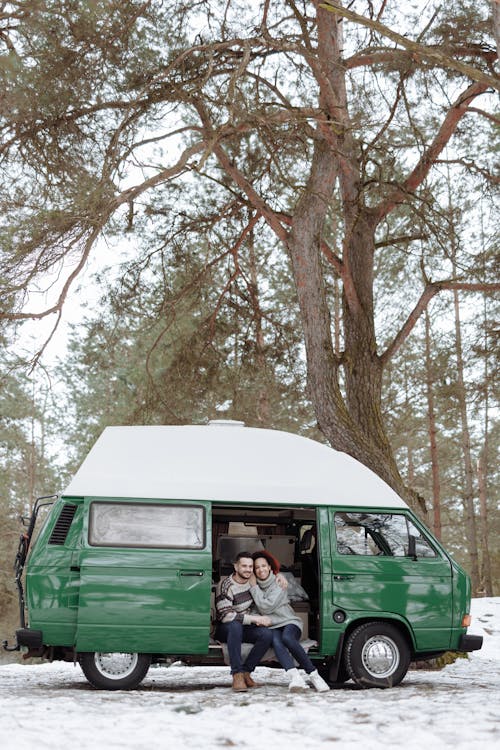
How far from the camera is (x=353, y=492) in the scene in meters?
8.86

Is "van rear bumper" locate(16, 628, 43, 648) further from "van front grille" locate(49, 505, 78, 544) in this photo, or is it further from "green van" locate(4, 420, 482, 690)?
"van front grille" locate(49, 505, 78, 544)

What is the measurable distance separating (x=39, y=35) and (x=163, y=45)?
1.67m

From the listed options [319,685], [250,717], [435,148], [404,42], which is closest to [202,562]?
[319,685]

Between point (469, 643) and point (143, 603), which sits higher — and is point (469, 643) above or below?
below

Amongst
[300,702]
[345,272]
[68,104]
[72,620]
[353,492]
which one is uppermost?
[68,104]

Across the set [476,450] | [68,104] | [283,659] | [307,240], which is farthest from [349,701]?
[476,450]

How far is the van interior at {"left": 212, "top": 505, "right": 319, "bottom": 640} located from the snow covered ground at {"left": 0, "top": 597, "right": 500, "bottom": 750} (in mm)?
897

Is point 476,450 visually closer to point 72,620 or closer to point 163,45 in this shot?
point 163,45

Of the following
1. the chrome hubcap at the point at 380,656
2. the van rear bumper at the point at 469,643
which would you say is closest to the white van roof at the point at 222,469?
the chrome hubcap at the point at 380,656

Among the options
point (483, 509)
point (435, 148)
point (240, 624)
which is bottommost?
point (240, 624)

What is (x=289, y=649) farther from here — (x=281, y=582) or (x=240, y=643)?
(x=281, y=582)

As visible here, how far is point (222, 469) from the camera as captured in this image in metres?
8.71

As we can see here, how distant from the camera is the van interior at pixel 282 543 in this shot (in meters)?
9.21

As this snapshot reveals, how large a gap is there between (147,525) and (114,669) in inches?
52.3
